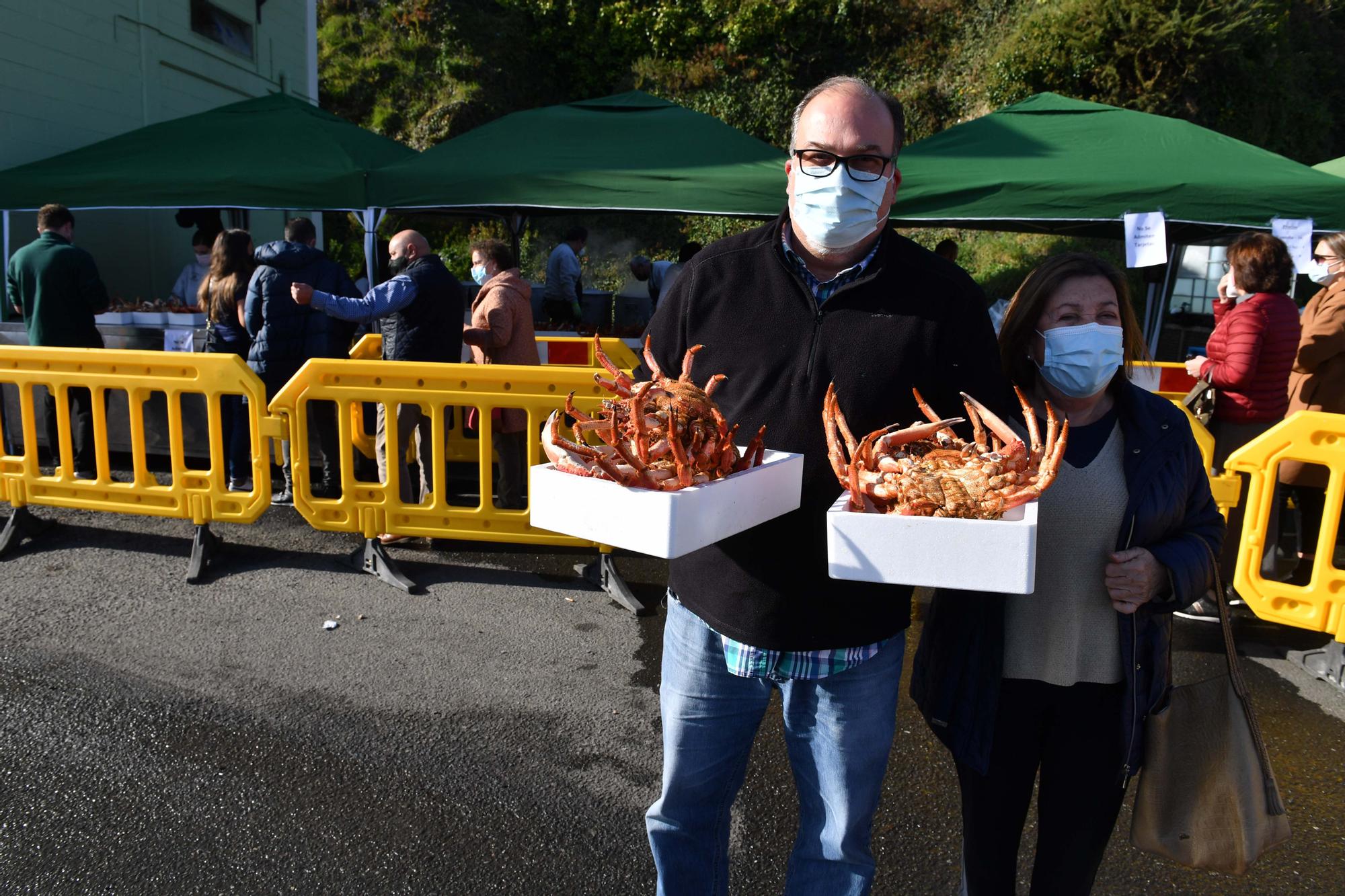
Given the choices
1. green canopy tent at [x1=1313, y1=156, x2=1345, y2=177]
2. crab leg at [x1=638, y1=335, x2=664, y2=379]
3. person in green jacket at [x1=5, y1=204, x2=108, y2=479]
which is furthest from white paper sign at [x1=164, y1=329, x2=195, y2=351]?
green canopy tent at [x1=1313, y1=156, x2=1345, y2=177]

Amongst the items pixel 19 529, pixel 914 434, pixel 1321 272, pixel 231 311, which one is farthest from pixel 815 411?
pixel 231 311

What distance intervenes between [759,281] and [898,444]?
493 mm

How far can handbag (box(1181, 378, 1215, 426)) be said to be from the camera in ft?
17.0

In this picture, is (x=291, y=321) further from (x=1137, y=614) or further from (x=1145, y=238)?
(x=1145, y=238)

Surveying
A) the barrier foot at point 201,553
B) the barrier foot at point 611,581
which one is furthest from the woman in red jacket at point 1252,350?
the barrier foot at point 201,553

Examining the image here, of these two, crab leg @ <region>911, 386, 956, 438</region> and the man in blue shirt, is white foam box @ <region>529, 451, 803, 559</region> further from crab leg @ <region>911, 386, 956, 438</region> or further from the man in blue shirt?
the man in blue shirt

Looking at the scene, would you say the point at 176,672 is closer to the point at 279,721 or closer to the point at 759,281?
the point at 279,721

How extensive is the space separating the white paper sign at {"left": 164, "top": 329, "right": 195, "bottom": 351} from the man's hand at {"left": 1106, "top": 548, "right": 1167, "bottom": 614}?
25.9ft

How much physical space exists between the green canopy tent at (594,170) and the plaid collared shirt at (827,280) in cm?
612

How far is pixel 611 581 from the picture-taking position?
5.19 metres

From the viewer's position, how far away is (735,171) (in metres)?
8.41

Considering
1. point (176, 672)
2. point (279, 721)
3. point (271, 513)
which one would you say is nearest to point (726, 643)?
point (279, 721)

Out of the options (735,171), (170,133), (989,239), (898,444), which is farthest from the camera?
(989,239)

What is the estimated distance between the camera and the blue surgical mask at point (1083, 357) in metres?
2.10
